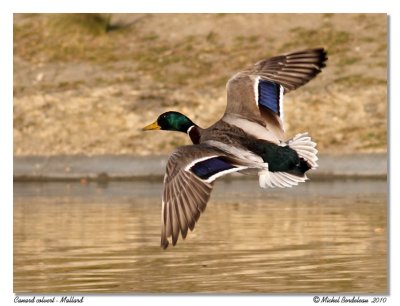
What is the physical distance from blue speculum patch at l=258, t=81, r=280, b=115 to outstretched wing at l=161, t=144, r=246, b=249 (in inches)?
50.7

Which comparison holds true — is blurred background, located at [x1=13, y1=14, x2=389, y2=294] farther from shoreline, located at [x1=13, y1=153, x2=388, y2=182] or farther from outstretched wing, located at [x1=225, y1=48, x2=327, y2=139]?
outstretched wing, located at [x1=225, y1=48, x2=327, y2=139]

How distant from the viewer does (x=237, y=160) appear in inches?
433

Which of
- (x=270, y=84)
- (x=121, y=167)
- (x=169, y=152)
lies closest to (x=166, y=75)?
(x=169, y=152)

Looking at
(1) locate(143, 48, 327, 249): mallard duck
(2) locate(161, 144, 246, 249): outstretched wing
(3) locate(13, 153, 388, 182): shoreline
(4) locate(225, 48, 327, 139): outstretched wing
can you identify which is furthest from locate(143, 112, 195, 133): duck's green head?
(3) locate(13, 153, 388, 182): shoreline

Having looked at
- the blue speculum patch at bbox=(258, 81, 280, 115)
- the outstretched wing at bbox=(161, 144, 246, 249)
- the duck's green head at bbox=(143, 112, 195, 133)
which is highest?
the blue speculum patch at bbox=(258, 81, 280, 115)

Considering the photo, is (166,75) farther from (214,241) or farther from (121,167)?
(214,241)

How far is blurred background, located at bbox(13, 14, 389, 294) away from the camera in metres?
11.7

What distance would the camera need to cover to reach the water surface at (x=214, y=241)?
11.0 m

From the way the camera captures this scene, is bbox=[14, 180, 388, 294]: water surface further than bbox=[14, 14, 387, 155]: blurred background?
No

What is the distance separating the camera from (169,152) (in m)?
20.1

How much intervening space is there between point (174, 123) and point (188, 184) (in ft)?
8.52

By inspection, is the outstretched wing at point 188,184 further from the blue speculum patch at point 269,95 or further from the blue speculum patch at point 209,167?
the blue speculum patch at point 269,95

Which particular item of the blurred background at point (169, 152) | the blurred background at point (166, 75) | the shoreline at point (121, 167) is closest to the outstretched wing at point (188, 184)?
the blurred background at point (169, 152)

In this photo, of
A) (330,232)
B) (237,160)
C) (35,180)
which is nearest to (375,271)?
(237,160)
